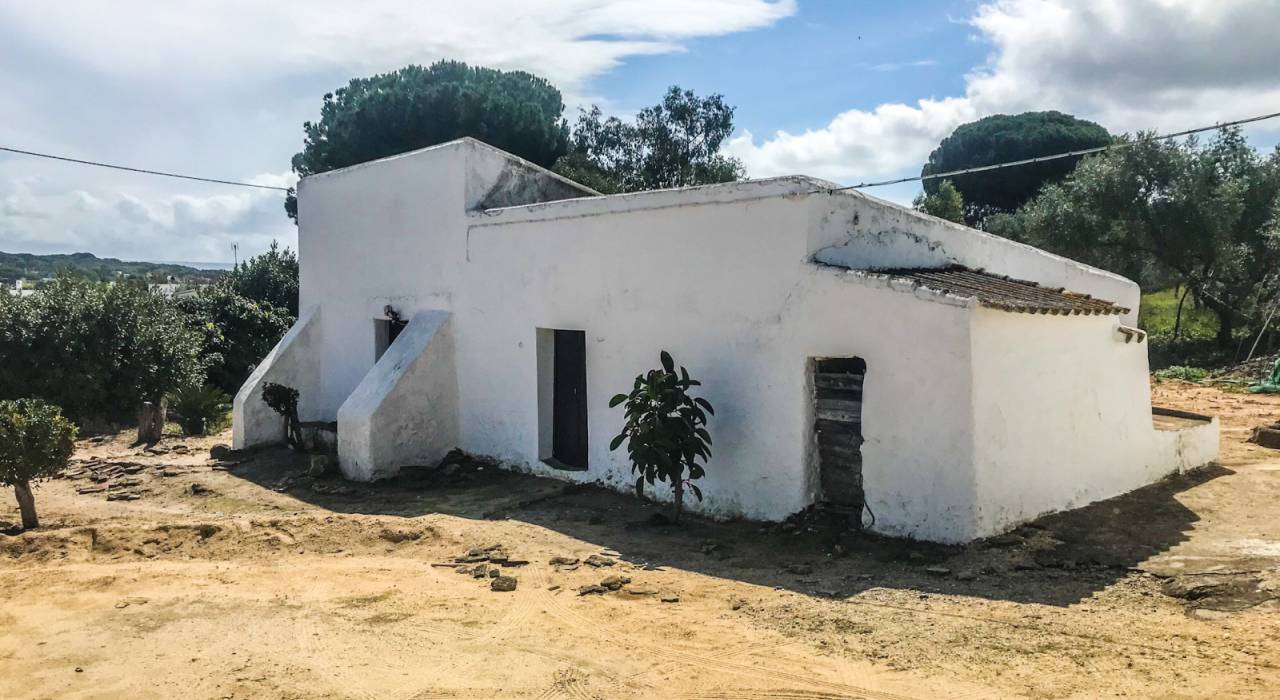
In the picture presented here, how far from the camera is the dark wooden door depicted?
10.2 meters

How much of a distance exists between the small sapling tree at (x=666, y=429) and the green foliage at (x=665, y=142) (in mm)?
18275

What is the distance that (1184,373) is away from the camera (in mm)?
19422

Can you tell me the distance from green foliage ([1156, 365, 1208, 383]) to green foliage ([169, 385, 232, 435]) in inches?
792

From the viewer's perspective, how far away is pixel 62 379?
15555 millimetres

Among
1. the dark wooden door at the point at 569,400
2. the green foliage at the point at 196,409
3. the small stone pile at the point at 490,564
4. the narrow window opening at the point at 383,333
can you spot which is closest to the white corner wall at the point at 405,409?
the narrow window opening at the point at 383,333

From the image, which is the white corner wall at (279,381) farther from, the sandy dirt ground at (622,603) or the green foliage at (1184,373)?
the green foliage at (1184,373)

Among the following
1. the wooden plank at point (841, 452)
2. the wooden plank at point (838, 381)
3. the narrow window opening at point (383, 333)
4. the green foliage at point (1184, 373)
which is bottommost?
the wooden plank at point (841, 452)

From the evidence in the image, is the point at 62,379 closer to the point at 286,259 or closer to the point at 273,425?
the point at 273,425

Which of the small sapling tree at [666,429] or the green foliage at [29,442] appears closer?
the small sapling tree at [666,429]

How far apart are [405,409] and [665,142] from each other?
17.5m

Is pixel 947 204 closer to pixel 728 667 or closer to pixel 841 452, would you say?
pixel 841 452

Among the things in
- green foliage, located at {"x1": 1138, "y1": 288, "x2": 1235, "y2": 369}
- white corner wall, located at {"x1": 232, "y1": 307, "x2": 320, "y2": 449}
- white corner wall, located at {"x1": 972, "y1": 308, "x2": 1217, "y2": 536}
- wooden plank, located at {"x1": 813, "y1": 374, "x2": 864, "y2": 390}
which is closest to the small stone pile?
wooden plank, located at {"x1": 813, "y1": 374, "x2": 864, "y2": 390}

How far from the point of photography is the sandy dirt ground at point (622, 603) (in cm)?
466

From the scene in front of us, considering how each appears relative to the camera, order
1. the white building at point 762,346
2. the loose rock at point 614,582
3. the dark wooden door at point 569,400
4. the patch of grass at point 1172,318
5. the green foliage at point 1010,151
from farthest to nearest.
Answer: the green foliage at point 1010,151
the patch of grass at point 1172,318
the dark wooden door at point 569,400
the white building at point 762,346
the loose rock at point 614,582
